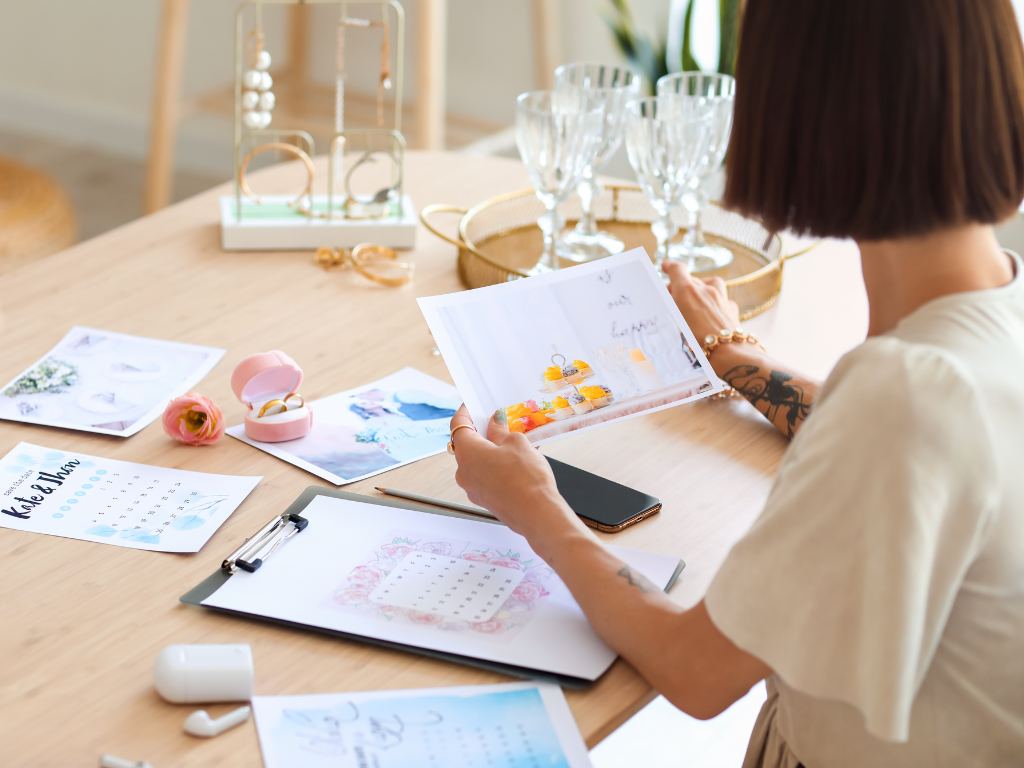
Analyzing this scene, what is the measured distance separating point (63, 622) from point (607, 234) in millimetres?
1075

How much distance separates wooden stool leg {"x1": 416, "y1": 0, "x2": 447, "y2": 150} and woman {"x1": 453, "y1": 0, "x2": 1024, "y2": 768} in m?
2.26

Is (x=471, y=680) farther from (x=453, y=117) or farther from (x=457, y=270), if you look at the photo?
(x=453, y=117)

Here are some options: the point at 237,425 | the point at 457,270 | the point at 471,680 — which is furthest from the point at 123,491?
the point at 457,270

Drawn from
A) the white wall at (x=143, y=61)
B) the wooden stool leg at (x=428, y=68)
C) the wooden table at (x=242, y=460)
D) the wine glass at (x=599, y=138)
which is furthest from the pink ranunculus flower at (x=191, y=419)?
the white wall at (x=143, y=61)

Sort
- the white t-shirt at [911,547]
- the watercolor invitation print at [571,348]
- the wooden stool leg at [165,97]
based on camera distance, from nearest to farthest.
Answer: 1. the white t-shirt at [911,547]
2. the watercolor invitation print at [571,348]
3. the wooden stool leg at [165,97]

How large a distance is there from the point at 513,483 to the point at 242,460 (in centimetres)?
33

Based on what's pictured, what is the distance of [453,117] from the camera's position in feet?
12.5

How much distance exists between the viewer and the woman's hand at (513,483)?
111 cm

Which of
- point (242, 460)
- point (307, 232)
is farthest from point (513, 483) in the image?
point (307, 232)

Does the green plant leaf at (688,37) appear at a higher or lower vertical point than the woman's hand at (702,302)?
higher

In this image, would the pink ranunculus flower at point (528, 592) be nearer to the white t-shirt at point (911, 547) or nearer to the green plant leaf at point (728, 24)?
the white t-shirt at point (911, 547)

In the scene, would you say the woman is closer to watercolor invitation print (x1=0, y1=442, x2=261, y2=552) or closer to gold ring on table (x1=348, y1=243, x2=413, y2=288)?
watercolor invitation print (x1=0, y1=442, x2=261, y2=552)

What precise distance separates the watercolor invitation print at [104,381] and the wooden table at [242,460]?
0.07 ft

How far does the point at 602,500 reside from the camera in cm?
125
